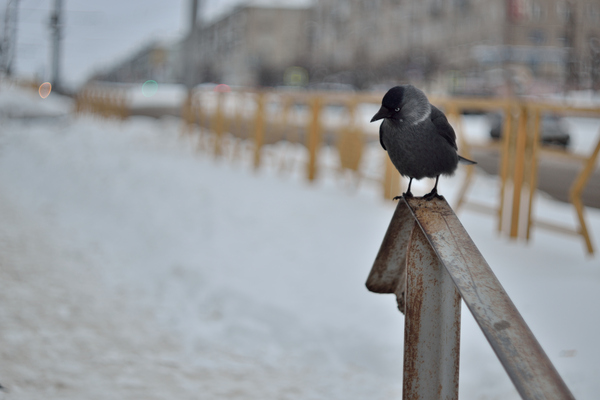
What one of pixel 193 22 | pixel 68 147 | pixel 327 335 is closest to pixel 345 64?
pixel 193 22

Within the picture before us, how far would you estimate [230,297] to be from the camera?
4062mm

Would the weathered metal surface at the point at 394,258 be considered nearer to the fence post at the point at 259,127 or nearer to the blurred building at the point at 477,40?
the fence post at the point at 259,127

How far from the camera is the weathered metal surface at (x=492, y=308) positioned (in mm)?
1377

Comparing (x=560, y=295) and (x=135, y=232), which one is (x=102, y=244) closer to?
(x=135, y=232)

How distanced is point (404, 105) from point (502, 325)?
0.66 metres

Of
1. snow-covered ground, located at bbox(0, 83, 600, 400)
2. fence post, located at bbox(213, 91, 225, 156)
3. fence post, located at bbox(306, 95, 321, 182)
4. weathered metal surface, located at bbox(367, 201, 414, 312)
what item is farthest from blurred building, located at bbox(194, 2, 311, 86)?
weathered metal surface, located at bbox(367, 201, 414, 312)

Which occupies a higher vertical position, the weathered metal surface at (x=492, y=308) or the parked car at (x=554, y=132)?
the parked car at (x=554, y=132)

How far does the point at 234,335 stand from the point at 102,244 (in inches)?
92.3

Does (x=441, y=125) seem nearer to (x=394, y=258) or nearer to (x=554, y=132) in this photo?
(x=394, y=258)

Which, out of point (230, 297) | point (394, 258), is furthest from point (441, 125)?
point (230, 297)

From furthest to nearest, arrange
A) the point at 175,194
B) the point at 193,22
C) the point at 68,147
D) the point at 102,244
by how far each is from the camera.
Answer: the point at 193,22
the point at 68,147
the point at 175,194
the point at 102,244

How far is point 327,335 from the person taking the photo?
3557 mm

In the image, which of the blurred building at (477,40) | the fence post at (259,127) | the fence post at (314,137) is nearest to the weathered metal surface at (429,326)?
the fence post at (314,137)

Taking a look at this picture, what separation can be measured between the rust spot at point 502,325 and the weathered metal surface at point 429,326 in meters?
0.33
